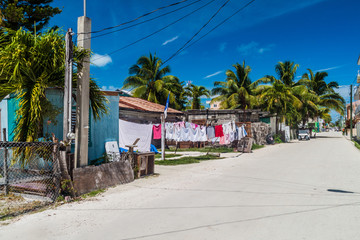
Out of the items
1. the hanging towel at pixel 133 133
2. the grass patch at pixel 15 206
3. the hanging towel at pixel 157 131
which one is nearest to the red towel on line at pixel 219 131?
the hanging towel at pixel 157 131

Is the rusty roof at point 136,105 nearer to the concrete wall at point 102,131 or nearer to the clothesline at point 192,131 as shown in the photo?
the clothesline at point 192,131

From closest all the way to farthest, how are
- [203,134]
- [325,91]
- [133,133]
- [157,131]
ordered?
[133,133]
[157,131]
[203,134]
[325,91]

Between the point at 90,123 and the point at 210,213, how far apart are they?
646 centimetres

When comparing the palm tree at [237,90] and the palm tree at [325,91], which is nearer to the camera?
the palm tree at [237,90]

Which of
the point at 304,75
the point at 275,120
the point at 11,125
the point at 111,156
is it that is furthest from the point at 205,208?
the point at 304,75

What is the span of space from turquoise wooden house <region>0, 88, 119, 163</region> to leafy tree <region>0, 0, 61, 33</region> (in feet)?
22.9

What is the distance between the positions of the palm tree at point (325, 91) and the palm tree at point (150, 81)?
26.6m

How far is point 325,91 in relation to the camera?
162 feet

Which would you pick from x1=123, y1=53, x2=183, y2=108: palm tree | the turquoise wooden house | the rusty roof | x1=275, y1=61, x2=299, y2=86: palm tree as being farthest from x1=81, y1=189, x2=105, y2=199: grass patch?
x1=275, y1=61, x2=299, y2=86: palm tree

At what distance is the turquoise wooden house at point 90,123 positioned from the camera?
8.80 meters

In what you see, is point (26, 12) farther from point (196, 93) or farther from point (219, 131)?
point (196, 93)

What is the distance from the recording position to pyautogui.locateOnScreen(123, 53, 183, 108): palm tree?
105 ft

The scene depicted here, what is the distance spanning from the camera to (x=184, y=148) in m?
22.3

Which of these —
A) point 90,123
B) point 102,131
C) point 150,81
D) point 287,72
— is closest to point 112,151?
point 102,131
